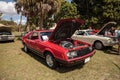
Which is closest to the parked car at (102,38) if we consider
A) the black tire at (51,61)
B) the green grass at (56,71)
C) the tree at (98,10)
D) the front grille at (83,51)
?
the green grass at (56,71)

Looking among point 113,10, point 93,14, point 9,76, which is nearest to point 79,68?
point 9,76

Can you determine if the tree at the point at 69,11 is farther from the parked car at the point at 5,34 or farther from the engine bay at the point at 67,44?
the engine bay at the point at 67,44

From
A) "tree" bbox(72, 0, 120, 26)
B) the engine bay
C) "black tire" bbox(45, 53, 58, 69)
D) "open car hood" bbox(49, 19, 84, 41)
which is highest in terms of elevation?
"tree" bbox(72, 0, 120, 26)

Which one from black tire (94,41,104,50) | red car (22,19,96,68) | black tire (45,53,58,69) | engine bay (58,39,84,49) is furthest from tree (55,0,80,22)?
black tire (45,53,58,69)

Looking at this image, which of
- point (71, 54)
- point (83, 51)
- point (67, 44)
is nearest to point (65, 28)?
point (67, 44)

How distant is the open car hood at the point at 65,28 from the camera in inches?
235

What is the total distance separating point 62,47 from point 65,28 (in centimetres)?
123

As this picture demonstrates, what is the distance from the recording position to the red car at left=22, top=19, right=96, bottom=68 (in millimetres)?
5324

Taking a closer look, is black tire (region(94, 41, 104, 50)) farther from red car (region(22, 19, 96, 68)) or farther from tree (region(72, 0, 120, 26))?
tree (region(72, 0, 120, 26))

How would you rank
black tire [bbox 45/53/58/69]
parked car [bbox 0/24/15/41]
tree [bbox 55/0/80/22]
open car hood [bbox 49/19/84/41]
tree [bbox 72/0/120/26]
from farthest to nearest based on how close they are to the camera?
tree [bbox 55/0/80/22] → tree [bbox 72/0/120/26] → parked car [bbox 0/24/15/41] → open car hood [bbox 49/19/84/41] → black tire [bbox 45/53/58/69]

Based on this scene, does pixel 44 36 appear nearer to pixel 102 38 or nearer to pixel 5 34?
pixel 102 38

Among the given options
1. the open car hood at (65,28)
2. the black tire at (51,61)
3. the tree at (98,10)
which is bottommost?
the black tire at (51,61)

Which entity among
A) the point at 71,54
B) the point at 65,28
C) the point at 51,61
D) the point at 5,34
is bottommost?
the point at 51,61

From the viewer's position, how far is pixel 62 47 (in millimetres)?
5629
